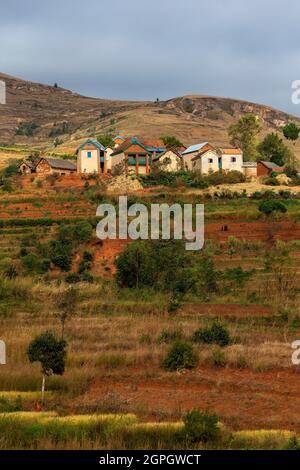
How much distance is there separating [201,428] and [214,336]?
878 centimetres

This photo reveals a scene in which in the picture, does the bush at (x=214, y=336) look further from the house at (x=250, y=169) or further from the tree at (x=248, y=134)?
the tree at (x=248, y=134)

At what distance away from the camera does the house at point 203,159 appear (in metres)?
48.1

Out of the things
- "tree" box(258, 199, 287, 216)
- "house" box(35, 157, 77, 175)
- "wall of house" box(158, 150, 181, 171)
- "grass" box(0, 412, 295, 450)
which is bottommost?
"grass" box(0, 412, 295, 450)

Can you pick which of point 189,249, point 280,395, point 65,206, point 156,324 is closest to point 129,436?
point 280,395

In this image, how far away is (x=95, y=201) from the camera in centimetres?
4144

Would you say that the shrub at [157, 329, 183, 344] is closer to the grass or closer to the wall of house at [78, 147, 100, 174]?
the grass

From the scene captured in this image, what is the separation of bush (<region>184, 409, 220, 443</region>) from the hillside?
2637 inches

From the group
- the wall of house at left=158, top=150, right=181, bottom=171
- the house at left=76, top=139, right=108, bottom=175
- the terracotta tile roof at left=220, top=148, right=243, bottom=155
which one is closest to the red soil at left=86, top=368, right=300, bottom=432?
the terracotta tile roof at left=220, top=148, right=243, bottom=155

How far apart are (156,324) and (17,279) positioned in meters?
9.32

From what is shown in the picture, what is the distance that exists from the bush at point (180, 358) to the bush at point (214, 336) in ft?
7.82

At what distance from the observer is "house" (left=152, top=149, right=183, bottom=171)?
49781 millimetres

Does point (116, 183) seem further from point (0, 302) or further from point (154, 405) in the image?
point (154, 405)

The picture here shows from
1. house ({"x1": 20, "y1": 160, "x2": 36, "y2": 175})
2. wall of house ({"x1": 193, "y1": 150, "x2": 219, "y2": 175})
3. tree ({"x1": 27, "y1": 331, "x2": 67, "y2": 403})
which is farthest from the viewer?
house ({"x1": 20, "y1": 160, "x2": 36, "y2": 175})

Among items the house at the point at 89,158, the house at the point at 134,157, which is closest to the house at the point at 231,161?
the house at the point at 134,157
